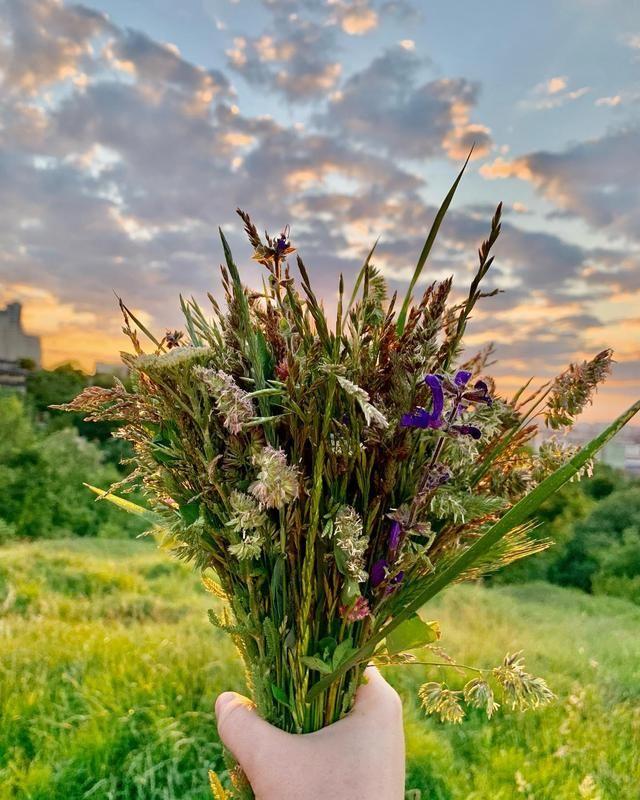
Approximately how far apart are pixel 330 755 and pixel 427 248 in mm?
915

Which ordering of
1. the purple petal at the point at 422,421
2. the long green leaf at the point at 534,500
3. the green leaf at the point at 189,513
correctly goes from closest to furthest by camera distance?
the long green leaf at the point at 534,500
the purple petal at the point at 422,421
the green leaf at the point at 189,513

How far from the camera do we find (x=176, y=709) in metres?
2.99

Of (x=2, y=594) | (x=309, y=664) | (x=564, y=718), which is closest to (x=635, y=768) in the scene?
(x=564, y=718)

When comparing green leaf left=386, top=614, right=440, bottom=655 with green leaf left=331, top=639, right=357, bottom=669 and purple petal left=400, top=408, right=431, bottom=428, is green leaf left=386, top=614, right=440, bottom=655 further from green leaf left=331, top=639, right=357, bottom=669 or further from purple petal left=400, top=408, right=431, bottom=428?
purple petal left=400, top=408, right=431, bottom=428

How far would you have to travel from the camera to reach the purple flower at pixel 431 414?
1.06 m

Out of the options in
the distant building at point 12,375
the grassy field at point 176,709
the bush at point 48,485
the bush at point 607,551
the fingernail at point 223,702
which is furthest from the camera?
the distant building at point 12,375

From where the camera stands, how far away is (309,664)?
1.20m

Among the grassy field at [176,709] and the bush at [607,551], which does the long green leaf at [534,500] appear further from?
the bush at [607,551]

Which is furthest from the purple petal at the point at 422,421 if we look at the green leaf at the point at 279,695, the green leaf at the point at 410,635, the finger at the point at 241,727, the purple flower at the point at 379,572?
the finger at the point at 241,727

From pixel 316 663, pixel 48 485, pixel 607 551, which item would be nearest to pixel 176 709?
pixel 316 663

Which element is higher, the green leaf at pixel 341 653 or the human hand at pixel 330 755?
the green leaf at pixel 341 653

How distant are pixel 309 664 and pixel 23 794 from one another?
81.7 inches

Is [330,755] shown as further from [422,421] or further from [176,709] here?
[176,709]

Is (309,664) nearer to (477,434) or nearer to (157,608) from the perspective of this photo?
(477,434)
